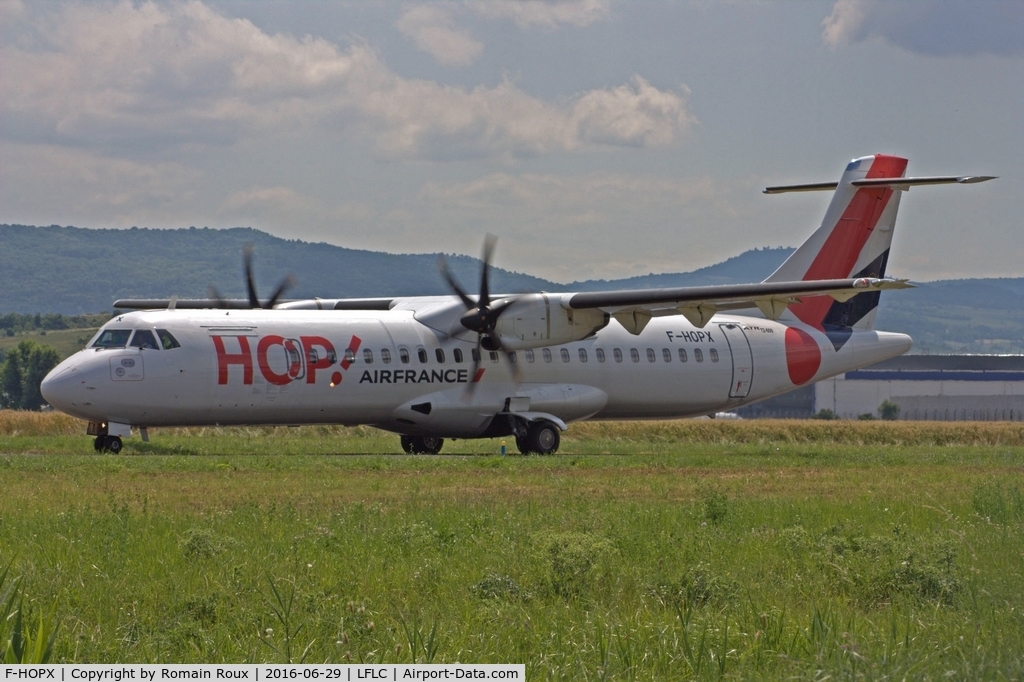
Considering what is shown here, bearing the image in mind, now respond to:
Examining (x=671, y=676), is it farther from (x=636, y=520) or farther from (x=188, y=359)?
(x=188, y=359)

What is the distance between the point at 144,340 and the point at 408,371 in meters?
5.60

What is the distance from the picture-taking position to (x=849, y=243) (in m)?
32.7

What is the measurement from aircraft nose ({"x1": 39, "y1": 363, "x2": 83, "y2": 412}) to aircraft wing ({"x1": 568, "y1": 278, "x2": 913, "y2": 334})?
1011cm

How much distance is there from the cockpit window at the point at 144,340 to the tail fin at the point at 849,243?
15437 millimetres

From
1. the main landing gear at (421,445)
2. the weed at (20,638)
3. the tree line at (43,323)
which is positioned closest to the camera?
the weed at (20,638)

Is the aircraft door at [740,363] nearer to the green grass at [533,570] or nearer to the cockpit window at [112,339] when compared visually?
the green grass at [533,570]

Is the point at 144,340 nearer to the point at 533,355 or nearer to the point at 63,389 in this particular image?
the point at 63,389

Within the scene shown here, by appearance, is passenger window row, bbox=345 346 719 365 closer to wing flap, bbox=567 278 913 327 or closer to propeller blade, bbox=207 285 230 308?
wing flap, bbox=567 278 913 327

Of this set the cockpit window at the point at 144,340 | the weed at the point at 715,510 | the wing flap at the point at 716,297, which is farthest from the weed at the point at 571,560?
the cockpit window at the point at 144,340

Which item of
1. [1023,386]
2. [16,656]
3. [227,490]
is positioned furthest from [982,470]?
[1023,386]

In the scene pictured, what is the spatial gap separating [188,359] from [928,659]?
19.8 meters

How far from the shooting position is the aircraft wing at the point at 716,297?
86.2 ft

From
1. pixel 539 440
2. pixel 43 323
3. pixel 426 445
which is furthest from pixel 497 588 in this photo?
pixel 43 323

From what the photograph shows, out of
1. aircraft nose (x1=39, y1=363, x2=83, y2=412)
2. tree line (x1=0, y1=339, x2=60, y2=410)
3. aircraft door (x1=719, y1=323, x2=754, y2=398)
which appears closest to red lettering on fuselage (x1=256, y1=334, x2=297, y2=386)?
aircraft nose (x1=39, y1=363, x2=83, y2=412)
